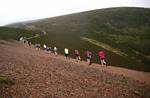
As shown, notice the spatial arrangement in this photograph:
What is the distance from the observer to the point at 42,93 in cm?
2686

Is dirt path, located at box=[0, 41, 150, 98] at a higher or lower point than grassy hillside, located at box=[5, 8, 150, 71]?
higher

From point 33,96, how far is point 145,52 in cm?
11566

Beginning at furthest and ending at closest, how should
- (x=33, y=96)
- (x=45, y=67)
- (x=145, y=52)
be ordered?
(x=145, y=52) < (x=45, y=67) < (x=33, y=96)

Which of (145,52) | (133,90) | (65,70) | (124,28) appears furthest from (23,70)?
(124,28)

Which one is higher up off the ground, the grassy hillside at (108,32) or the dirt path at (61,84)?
the dirt path at (61,84)

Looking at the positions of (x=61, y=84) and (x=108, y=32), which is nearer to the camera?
(x=61, y=84)

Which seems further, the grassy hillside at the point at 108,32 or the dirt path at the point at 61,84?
the grassy hillside at the point at 108,32

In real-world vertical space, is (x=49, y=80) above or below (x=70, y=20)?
above

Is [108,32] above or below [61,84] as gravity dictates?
below

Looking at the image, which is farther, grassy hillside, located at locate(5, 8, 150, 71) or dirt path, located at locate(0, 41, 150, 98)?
grassy hillside, located at locate(5, 8, 150, 71)

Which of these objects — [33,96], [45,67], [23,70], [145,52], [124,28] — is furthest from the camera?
[124,28]

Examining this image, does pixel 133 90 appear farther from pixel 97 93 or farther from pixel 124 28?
pixel 124 28

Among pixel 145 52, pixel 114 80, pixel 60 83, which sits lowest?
pixel 145 52

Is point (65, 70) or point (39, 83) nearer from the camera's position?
point (39, 83)
